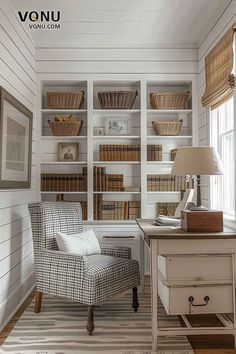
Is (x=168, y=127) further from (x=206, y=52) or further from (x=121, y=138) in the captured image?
(x=206, y=52)

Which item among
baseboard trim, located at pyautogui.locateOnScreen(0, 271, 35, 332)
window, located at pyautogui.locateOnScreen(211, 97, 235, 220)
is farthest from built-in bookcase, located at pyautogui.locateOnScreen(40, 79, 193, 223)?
baseboard trim, located at pyautogui.locateOnScreen(0, 271, 35, 332)

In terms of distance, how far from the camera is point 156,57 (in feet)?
13.8

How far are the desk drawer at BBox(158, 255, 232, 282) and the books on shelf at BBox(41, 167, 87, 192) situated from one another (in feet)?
6.28

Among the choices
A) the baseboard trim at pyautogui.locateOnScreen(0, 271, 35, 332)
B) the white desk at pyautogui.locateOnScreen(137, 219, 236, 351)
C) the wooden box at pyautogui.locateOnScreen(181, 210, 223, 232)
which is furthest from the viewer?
the baseboard trim at pyautogui.locateOnScreen(0, 271, 35, 332)

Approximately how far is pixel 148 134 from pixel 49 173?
1.25 metres

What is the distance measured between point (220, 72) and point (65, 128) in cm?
180

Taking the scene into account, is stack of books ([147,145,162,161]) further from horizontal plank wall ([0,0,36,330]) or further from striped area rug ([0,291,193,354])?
striped area rug ([0,291,193,354])

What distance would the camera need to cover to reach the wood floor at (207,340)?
2.49m

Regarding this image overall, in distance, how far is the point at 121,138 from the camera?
A: 4328 mm

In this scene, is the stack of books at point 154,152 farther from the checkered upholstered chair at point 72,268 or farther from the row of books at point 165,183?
the checkered upholstered chair at point 72,268

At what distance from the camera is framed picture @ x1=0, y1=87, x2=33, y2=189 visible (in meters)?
2.83

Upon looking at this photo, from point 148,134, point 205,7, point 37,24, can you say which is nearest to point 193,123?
point 148,134

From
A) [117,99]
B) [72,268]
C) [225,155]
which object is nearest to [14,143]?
[72,268]

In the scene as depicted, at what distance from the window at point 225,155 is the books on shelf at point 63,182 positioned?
57.1 inches
